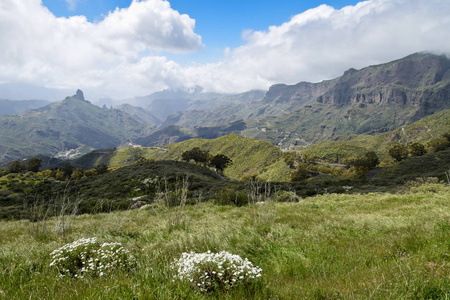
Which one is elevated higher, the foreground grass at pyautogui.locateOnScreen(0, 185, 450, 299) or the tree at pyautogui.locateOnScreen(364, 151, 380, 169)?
the foreground grass at pyautogui.locateOnScreen(0, 185, 450, 299)

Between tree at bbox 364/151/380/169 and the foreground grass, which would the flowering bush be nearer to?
the foreground grass

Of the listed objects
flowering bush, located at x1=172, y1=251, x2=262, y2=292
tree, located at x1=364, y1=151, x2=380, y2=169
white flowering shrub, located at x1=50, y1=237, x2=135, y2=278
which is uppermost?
flowering bush, located at x1=172, y1=251, x2=262, y2=292

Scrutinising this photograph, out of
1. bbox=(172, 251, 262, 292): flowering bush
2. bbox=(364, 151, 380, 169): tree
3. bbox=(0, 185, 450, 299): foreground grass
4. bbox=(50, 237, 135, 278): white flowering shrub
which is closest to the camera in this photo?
bbox=(0, 185, 450, 299): foreground grass

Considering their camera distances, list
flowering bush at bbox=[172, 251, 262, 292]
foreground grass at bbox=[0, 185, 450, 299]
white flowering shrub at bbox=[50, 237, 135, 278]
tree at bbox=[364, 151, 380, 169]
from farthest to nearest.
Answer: tree at bbox=[364, 151, 380, 169] < white flowering shrub at bbox=[50, 237, 135, 278] < flowering bush at bbox=[172, 251, 262, 292] < foreground grass at bbox=[0, 185, 450, 299]

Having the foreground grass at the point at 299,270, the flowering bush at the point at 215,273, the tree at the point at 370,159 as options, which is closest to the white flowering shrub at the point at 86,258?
the foreground grass at the point at 299,270

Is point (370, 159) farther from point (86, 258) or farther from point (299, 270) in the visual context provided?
point (86, 258)

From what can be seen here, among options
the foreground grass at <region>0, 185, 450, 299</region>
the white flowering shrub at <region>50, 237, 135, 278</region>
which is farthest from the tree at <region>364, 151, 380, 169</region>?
the white flowering shrub at <region>50, 237, 135, 278</region>

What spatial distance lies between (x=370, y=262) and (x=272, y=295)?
233 cm

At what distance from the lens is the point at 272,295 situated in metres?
2.90

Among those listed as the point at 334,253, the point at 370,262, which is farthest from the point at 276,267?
the point at 370,262

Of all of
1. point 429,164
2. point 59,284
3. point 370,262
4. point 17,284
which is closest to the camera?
point 59,284

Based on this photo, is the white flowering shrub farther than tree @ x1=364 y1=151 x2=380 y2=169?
No

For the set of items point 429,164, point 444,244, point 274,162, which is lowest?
point 274,162

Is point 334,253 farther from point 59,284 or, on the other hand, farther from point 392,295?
point 59,284
